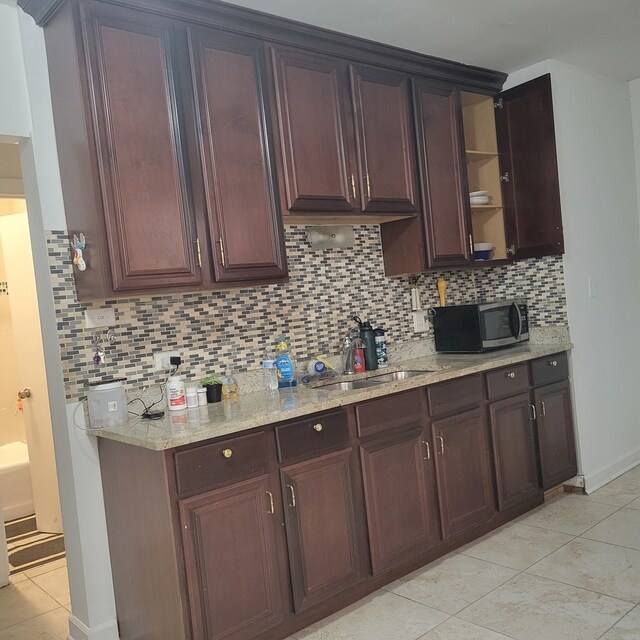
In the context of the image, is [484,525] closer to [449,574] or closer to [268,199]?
[449,574]

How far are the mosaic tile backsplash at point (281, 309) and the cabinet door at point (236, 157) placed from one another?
365 millimetres

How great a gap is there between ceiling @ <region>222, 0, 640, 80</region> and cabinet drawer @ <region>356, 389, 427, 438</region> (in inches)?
66.1

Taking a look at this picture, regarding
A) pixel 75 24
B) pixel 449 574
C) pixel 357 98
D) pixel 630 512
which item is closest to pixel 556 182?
pixel 357 98

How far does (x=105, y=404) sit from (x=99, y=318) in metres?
0.35

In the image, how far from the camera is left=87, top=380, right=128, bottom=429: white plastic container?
2.33 meters

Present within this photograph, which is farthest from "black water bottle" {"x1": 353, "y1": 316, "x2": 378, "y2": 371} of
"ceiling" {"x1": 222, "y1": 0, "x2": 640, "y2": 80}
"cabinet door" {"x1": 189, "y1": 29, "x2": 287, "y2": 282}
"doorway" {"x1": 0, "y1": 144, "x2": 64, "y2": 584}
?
"doorway" {"x1": 0, "y1": 144, "x2": 64, "y2": 584}

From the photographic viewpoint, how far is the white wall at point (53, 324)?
2342 millimetres

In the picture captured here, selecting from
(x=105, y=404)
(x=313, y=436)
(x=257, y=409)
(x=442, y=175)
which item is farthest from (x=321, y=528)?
(x=442, y=175)

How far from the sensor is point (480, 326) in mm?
3453

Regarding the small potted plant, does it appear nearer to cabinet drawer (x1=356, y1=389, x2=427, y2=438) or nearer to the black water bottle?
cabinet drawer (x1=356, y1=389, x2=427, y2=438)

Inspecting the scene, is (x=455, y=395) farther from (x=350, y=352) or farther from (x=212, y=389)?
(x=212, y=389)

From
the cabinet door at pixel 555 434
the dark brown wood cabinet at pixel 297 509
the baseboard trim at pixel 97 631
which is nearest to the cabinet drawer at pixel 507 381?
the dark brown wood cabinet at pixel 297 509

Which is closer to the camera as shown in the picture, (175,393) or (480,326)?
(175,393)

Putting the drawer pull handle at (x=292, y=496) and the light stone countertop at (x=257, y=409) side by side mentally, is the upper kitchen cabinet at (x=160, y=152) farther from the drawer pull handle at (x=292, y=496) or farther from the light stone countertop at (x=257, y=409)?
the drawer pull handle at (x=292, y=496)
